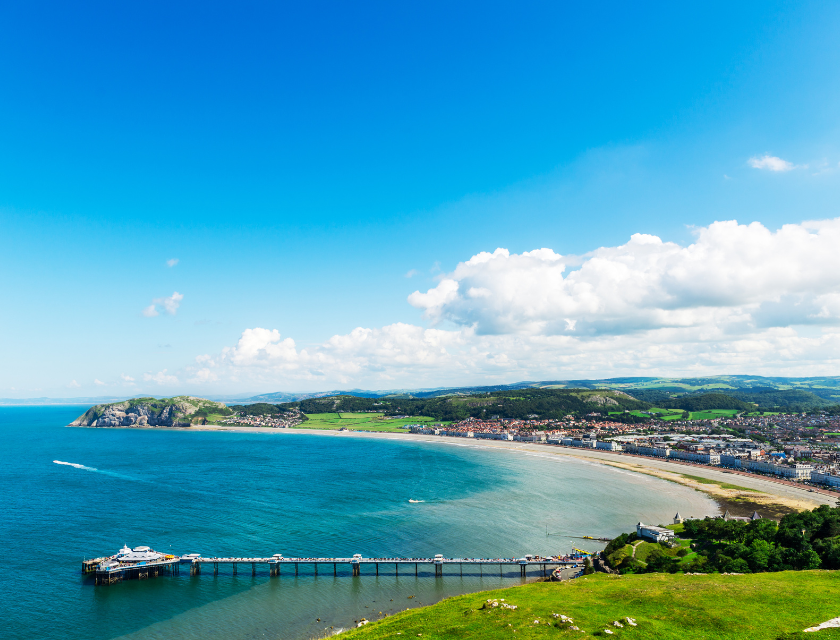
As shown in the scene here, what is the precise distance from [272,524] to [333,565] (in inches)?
825

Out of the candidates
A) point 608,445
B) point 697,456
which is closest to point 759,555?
point 697,456

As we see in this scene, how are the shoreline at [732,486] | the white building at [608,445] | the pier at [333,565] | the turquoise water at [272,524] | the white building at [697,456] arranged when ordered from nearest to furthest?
the turquoise water at [272,524]
the pier at [333,565]
the shoreline at [732,486]
the white building at [697,456]
the white building at [608,445]

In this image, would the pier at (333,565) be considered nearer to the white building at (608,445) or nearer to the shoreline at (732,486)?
the shoreline at (732,486)

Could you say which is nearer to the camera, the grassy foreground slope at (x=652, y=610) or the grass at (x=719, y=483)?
the grassy foreground slope at (x=652, y=610)

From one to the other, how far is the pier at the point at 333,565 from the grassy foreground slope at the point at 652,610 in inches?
504

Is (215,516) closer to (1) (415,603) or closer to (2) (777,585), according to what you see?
(1) (415,603)

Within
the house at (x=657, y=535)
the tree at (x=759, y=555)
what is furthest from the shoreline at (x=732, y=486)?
the tree at (x=759, y=555)

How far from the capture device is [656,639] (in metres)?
30.2

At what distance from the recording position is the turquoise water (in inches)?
1843

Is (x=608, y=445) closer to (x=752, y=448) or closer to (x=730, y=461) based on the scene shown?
(x=730, y=461)

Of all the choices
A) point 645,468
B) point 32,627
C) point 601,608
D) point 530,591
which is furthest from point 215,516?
point 645,468

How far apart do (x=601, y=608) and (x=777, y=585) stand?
16.5 metres

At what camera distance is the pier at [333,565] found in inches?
2205

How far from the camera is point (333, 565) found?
59094 mm
